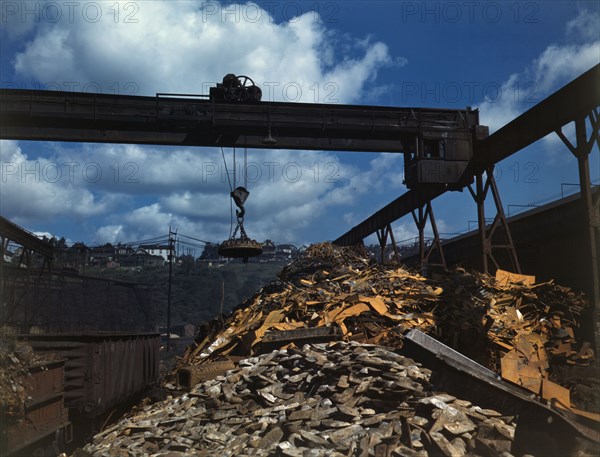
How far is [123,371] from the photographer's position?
12867mm

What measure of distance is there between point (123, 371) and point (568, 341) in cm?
980

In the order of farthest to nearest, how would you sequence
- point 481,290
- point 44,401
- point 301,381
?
point 481,290 < point 44,401 < point 301,381

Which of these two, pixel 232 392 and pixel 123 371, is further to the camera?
pixel 123 371

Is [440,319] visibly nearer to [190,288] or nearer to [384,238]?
[384,238]

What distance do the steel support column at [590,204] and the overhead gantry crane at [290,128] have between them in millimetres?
2082

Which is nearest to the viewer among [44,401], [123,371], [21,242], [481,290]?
[44,401]

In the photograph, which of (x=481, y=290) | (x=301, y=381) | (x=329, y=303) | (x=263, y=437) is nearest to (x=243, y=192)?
(x=329, y=303)

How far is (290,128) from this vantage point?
14.7 meters

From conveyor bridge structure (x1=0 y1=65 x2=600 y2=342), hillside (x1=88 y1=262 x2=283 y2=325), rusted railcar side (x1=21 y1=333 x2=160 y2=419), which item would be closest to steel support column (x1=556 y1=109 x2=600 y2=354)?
conveyor bridge structure (x1=0 y1=65 x2=600 y2=342)

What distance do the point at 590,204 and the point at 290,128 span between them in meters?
7.86

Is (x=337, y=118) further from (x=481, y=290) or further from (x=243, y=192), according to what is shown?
(x=481, y=290)

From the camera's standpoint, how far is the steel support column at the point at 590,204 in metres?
9.43


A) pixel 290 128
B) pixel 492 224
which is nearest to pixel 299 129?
pixel 290 128

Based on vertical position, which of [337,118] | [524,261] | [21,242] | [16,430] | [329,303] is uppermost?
[337,118]
